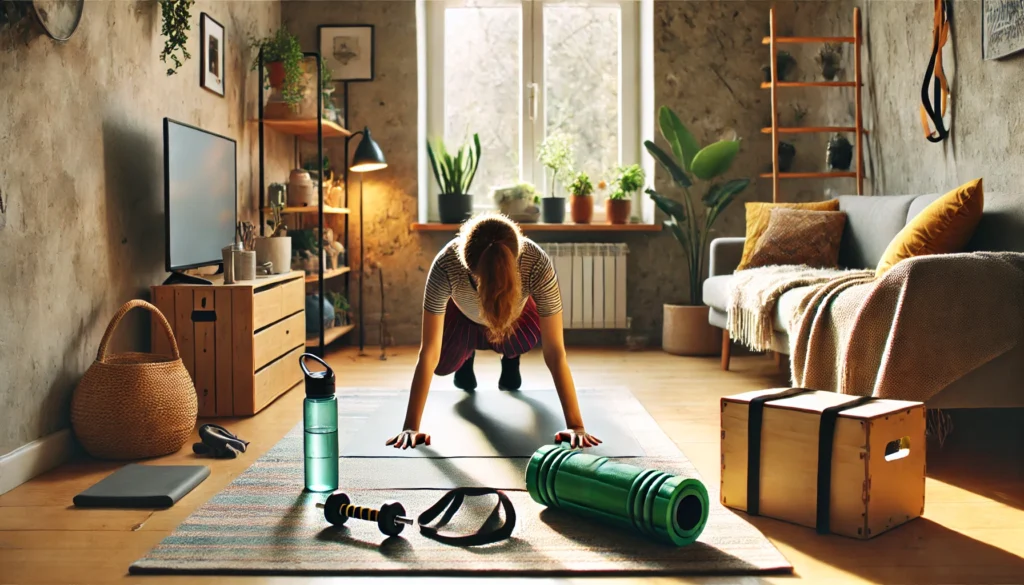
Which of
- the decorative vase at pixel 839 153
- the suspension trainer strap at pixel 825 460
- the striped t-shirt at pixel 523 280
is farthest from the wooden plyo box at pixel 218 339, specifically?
the decorative vase at pixel 839 153

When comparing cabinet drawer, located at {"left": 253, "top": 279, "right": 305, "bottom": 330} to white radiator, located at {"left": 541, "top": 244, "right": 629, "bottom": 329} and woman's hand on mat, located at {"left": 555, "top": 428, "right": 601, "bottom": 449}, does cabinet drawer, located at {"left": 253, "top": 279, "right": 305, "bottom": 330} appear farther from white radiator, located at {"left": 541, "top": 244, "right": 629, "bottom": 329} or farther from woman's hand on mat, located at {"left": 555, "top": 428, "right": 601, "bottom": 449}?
white radiator, located at {"left": 541, "top": 244, "right": 629, "bottom": 329}

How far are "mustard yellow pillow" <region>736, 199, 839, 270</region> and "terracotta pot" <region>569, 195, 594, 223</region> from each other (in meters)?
1.09

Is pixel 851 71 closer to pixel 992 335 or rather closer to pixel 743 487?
pixel 992 335

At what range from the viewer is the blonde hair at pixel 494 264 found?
7.65 ft

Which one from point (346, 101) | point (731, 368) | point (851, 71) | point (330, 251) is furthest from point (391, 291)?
point (851, 71)

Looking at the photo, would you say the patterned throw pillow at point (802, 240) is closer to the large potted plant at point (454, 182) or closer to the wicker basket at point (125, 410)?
the large potted plant at point (454, 182)

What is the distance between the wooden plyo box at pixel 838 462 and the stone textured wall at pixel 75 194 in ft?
6.28

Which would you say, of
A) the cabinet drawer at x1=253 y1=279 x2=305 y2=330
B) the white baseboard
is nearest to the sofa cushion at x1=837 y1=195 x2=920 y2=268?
the cabinet drawer at x1=253 y1=279 x2=305 y2=330

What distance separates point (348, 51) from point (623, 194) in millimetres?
1828

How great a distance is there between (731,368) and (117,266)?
113 inches

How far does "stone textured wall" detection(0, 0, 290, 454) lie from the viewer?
7.88ft

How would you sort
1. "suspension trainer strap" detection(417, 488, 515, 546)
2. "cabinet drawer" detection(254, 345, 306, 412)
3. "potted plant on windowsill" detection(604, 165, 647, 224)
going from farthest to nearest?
"potted plant on windowsill" detection(604, 165, 647, 224)
"cabinet drawer" detection(254, 345, 306, 412)
"suspension trainer strap" detection(417, 488, 515, 546)

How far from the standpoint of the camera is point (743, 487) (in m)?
2.11

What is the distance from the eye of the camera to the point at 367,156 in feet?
15.6
